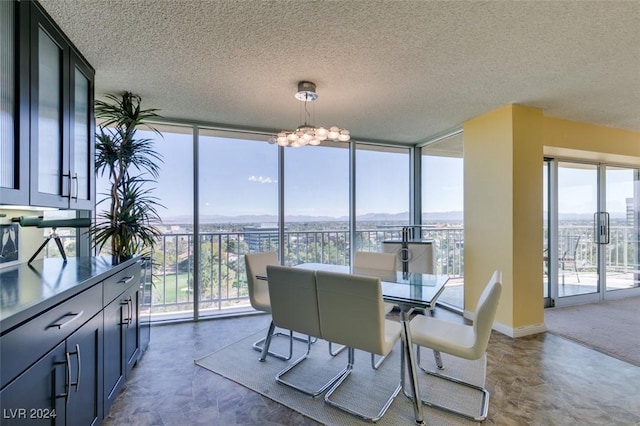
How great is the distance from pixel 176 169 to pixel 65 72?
5.57 feet

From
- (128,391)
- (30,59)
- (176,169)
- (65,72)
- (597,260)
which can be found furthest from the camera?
(597,260)

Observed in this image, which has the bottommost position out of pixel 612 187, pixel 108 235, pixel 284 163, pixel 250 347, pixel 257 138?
pixel 250 347

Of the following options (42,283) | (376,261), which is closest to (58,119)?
(42,283)

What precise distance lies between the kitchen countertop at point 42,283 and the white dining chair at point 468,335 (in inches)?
76.8

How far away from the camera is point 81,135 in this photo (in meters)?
2.18

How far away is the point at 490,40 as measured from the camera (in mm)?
1935

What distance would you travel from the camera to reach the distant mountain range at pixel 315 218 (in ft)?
12.0

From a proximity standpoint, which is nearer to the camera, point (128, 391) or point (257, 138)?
point (128, 391)

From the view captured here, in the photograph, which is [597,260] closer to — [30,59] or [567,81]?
[567,81]

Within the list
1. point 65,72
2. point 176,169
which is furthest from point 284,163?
point 65,72

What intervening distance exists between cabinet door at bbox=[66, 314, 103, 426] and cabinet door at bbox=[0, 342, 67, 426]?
2.4 inches

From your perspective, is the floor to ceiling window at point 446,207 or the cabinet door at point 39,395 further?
the floor to ceiling window at point 446,207

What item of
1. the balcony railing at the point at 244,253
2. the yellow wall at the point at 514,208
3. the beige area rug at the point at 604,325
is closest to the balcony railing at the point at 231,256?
the balcony railing at the point at 244,253

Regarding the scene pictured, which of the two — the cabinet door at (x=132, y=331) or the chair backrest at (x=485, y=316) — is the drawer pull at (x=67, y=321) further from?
the chair backrest at (x=485, y=316)
